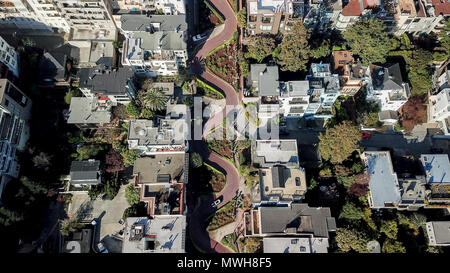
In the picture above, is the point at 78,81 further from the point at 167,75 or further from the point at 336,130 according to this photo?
the point at 336,130

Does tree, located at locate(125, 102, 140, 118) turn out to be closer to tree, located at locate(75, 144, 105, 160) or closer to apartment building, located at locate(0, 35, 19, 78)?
tree, located at locate(75, 144, 105, 160)

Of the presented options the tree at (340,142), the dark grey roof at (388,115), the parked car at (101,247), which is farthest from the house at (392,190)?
the parked car at (101,247)

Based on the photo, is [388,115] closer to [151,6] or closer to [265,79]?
[265,79]

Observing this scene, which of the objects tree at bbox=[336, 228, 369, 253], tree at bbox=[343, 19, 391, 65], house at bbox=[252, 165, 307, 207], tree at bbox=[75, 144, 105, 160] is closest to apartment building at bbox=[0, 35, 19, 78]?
tree at bbox=[75, 144, 105, 160]

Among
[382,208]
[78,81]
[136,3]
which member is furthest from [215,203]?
[136,3]

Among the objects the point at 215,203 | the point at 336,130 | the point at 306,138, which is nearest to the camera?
the point at 336,130

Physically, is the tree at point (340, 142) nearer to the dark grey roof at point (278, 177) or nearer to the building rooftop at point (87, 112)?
the dark grey roof at point (278, 177)
